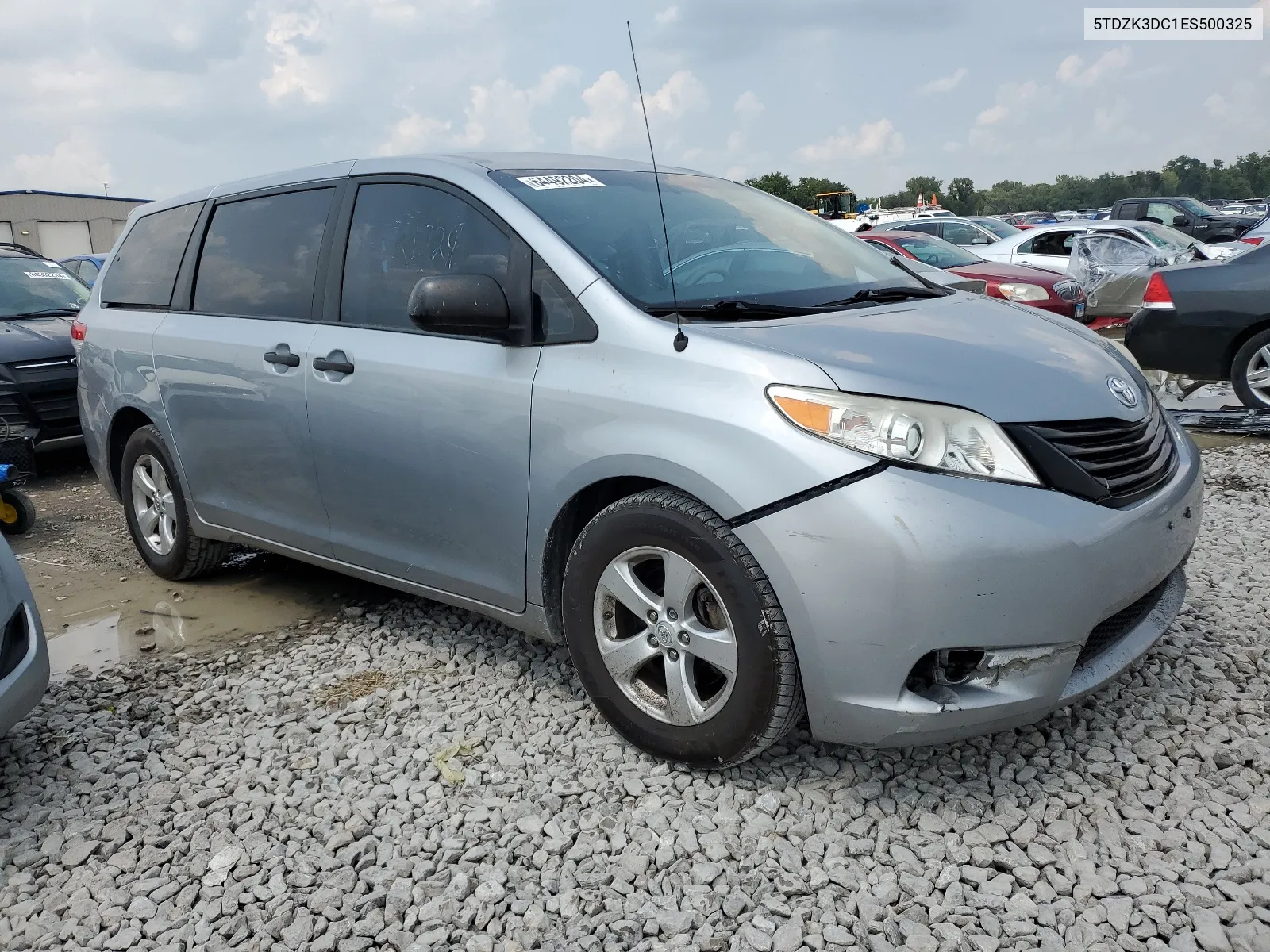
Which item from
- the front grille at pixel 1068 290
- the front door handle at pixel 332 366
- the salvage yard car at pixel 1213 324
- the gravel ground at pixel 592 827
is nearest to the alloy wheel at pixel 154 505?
the gravel ground at pixel 592 827

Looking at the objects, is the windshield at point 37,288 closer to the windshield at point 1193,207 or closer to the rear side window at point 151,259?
the rear side window at point 151,259

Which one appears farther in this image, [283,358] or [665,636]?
[283,358]

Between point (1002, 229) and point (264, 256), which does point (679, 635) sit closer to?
point (264, 256)

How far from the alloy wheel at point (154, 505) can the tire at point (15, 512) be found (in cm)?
136

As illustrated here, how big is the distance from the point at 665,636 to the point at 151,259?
3422 millimetres

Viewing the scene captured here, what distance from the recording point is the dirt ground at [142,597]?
171 inches

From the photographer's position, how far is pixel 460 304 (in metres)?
A: 3.03

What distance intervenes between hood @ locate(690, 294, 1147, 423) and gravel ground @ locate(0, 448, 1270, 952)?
102cm

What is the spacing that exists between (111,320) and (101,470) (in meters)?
0.77

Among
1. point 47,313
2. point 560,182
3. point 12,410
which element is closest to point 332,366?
point 560,182

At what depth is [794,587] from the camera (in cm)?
254

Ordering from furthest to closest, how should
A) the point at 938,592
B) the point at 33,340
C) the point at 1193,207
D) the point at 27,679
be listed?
the point at 1193,207, the point at 33,340, the point at 27,679, the point at 938,592

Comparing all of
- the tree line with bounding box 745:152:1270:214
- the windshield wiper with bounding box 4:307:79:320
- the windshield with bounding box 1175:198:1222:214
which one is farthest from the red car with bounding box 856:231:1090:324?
the tree line with bounding box 745:152:1270:214

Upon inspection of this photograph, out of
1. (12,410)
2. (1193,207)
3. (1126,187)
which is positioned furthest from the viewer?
(1126,187)
